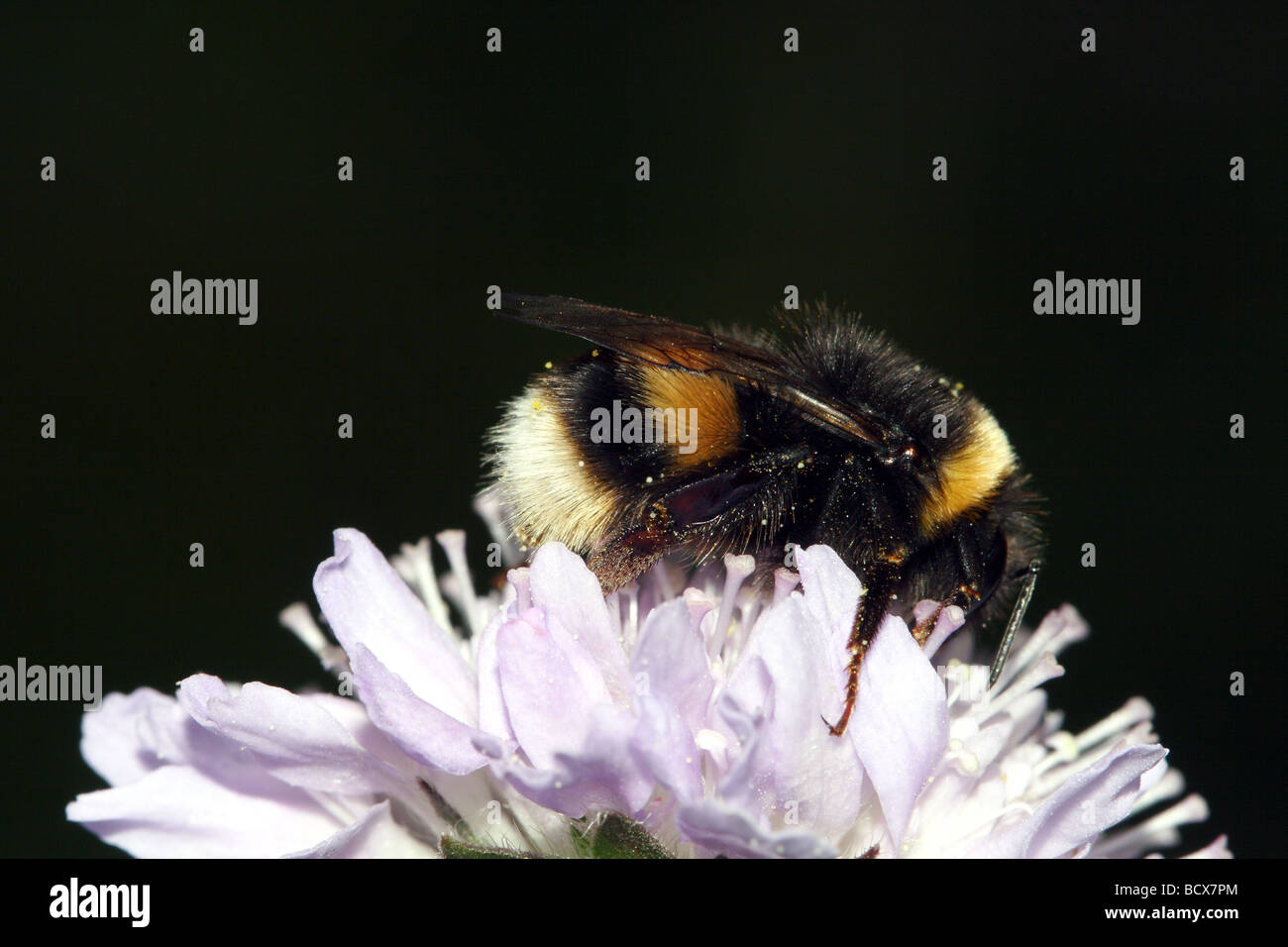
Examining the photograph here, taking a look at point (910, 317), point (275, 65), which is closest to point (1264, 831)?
point (910, 317)

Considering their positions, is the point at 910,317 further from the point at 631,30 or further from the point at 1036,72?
the point at 631,30

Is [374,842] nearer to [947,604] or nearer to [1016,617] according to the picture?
[947,604]

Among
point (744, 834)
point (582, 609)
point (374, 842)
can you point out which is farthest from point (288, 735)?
point (744, 834)

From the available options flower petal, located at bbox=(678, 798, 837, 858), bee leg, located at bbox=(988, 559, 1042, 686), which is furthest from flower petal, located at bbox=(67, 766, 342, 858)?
bee leg, located at bbox=(988, 559, 1042, 686)

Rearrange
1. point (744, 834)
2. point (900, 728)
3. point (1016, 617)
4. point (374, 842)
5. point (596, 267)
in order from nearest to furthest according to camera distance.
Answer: point (744, 834), point (900, 728), point (374, 842), point (1016, 617), point (596, 267)

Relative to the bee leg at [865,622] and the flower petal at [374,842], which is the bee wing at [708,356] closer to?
the bee leg at [865,622]

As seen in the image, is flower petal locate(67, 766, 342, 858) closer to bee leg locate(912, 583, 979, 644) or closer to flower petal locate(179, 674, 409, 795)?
flower petal locate(179, 674, 409, 795)

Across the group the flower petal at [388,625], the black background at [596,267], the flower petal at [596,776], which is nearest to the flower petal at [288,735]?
the flower petal at [388,625]
